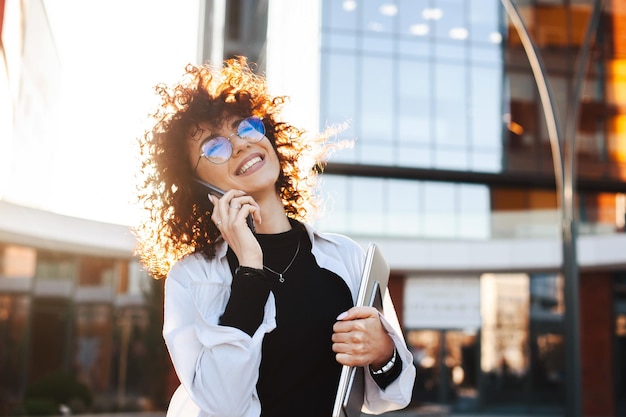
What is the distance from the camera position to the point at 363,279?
92.4 inches

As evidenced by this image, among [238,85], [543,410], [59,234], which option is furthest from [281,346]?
[543,410]

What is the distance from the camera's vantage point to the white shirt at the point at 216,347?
209cm

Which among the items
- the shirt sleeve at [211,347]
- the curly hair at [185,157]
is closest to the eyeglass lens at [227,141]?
the curly hair at [185,157]

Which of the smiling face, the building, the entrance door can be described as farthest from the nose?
the entrance door

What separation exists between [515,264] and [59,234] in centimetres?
1562

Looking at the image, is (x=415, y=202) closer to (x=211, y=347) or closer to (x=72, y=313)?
(x=72, y=313)

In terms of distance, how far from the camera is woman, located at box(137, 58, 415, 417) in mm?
2168

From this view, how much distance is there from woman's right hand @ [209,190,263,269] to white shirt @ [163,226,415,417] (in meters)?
0.14

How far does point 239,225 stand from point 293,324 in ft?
1.18

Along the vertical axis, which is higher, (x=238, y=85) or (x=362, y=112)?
(x=362, y=112)

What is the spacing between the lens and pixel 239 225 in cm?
227

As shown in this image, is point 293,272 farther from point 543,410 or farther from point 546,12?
point 546,12

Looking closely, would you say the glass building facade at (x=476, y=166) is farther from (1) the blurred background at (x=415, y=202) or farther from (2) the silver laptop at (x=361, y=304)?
(2) the silver laptop at (x=361, y=304)

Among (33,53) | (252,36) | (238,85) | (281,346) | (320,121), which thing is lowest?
(281,346)
